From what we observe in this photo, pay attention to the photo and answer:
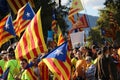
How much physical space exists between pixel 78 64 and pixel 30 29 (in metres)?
2.35

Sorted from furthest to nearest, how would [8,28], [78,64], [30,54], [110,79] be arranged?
[8,28], [78,64], [110,79], [30,54]

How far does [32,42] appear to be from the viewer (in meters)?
10.1

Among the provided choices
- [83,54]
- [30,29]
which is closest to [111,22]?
[83,54]

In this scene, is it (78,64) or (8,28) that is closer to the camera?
(78,64)

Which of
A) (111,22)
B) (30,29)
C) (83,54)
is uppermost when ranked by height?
(30,29)

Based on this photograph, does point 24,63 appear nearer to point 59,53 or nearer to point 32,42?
point 32,42

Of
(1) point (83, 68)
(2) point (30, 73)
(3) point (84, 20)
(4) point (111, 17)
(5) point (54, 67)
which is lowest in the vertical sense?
(4) point (111, 17)

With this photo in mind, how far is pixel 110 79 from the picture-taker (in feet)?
37.0

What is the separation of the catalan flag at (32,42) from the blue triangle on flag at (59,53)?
0.30 meters

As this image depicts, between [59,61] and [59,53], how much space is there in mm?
291

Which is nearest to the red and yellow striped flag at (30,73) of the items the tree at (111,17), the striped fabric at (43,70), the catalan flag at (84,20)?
the striped fabric at (43,70)

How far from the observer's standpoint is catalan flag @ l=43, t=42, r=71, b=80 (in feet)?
33.3

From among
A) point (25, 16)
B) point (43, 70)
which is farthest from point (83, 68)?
point (25, 16)

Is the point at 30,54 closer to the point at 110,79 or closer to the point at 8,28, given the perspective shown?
the point at 110,79
